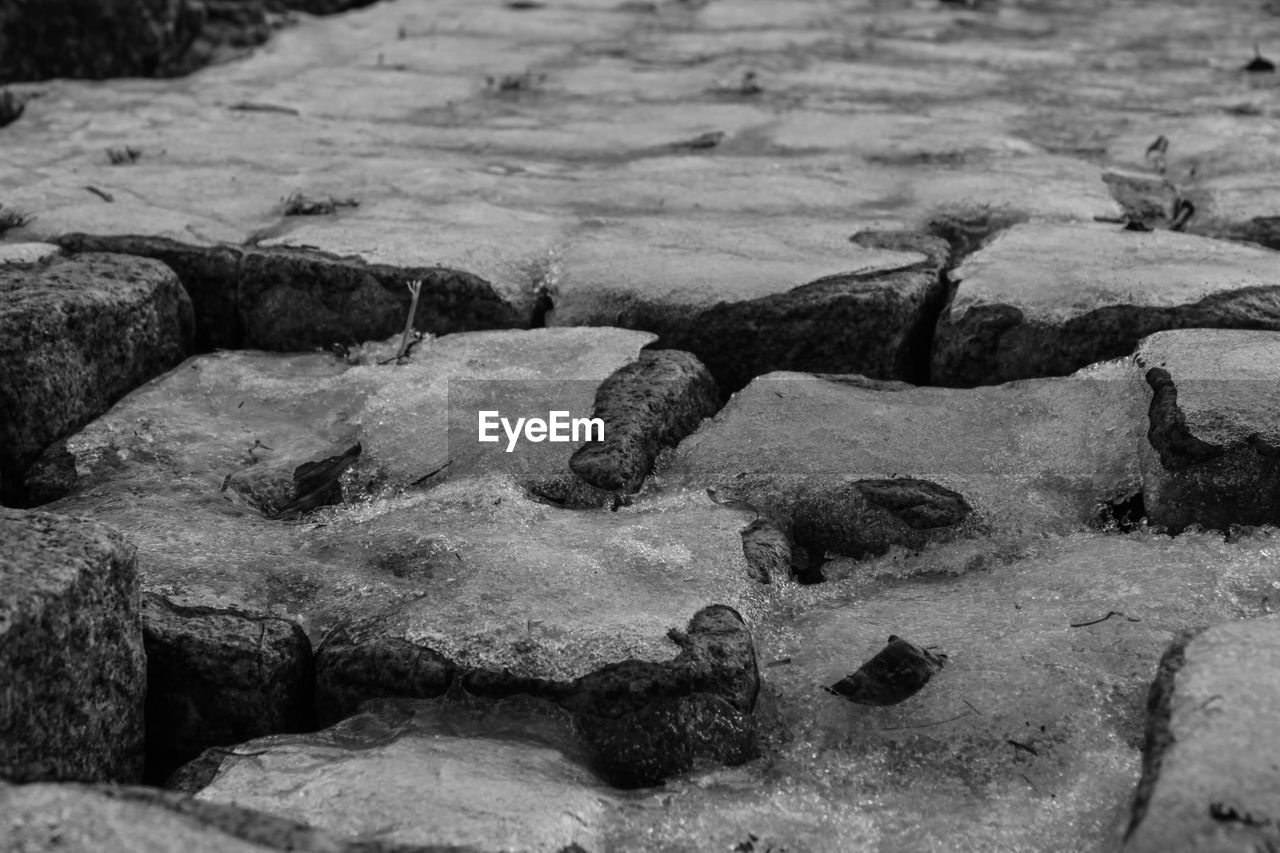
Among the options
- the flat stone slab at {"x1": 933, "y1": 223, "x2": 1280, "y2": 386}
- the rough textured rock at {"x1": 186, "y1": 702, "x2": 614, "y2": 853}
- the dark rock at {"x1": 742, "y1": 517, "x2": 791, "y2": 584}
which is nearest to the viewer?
the rough textured rock at {"x1": 186, "y1": 702, "x2": 614, "y2": 853}

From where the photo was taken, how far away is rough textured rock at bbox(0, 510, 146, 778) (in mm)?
1188

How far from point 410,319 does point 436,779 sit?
1.07m

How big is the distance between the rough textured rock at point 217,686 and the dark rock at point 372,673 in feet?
0.10

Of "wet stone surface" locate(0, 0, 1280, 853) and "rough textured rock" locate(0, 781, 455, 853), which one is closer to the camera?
"rough textured rock" locate(0, 781, 455, 853)

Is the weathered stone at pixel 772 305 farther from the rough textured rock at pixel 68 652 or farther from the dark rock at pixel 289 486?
the rough textured rock at pixel 68 652

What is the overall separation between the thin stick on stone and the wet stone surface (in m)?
0.01

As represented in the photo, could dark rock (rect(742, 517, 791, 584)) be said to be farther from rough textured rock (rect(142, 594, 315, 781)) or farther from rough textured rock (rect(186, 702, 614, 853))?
rough textured rock (rect(142, 594, 315, 781))

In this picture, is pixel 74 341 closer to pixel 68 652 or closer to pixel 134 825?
pixel 68 652

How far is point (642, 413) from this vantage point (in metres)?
1.90

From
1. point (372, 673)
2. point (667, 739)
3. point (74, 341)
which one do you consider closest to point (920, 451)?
point (667, 739)

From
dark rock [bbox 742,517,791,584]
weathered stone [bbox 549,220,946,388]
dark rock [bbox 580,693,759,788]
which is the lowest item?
dark rock [bbox 580,693,759,788]

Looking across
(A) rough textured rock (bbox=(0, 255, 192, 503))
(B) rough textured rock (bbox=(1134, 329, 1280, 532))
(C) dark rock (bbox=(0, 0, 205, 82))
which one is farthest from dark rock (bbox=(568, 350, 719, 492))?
(C) dark rock (bbox=(0, 0, 205, 82))

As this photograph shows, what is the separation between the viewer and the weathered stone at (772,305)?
2133 millimetres

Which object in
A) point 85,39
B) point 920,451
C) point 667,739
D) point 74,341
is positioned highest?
point 85,39
